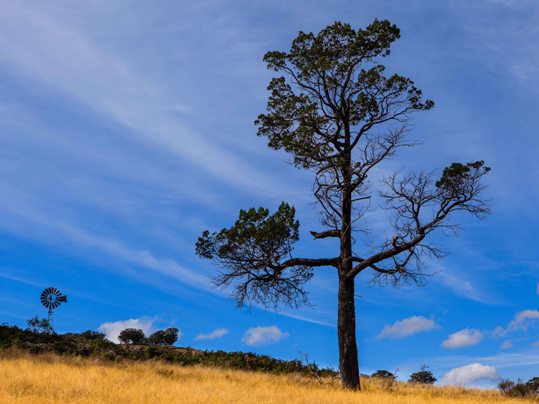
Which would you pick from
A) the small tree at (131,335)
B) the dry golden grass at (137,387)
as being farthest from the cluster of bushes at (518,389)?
the small tree at (131,335)

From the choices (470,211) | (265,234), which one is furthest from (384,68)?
(265,234)

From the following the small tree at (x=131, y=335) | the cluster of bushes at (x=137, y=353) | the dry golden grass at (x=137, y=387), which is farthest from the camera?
the small tree at (x=131, y=335)

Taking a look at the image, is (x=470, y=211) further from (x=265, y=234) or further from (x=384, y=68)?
(x=265, y=234)

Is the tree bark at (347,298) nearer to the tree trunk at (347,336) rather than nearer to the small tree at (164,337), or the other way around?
the tree trunk at (347,336)

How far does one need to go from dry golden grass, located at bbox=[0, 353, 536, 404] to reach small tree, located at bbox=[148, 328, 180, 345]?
33882 mm

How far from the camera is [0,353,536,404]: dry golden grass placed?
12.8 metres

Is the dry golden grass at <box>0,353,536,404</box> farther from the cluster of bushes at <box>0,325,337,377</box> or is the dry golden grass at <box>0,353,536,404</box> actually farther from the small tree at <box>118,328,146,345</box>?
the small tree at <box>118,328,146,345</box>

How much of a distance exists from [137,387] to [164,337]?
40.8m

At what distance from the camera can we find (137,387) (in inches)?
574

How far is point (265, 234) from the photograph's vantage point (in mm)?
20266

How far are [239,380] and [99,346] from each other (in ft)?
36.0

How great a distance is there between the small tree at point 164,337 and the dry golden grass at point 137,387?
111 ft

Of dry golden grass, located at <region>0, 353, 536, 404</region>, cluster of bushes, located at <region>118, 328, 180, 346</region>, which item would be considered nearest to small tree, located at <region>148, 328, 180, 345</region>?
cluster of bushes, located at <region>118, 328, 180, 346</region>

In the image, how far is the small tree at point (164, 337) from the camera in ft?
177
